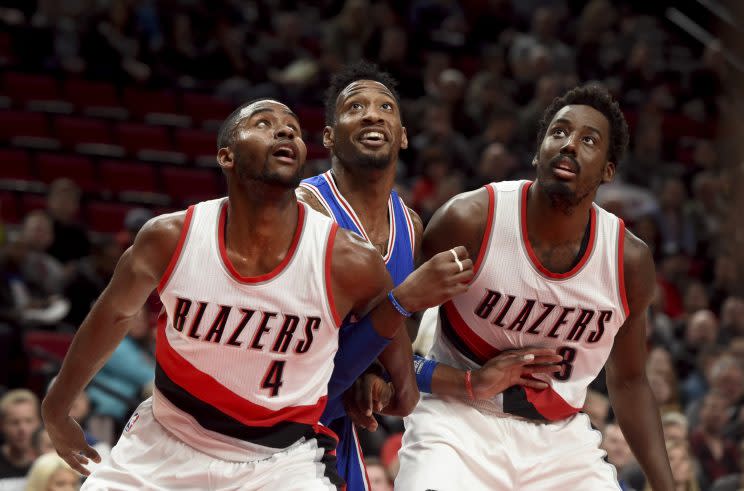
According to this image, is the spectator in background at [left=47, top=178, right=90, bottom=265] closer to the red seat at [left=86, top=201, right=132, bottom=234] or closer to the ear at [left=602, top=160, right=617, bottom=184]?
the red seat at [left=86, top=201, right=132, bottom=234]

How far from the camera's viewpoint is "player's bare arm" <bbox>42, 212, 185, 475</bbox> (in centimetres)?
357

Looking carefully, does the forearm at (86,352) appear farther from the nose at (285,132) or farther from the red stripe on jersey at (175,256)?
the nose at (285,132)

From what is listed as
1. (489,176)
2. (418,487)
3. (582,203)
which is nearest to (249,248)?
(418,487)

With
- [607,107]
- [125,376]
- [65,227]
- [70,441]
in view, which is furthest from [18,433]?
[607,107]

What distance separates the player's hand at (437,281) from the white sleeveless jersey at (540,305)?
1.70 feet

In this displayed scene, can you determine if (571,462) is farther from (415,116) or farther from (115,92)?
(115,92)

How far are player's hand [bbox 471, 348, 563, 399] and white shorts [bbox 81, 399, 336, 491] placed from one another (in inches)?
27.2

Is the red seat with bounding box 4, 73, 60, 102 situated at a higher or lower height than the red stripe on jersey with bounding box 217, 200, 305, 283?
lower

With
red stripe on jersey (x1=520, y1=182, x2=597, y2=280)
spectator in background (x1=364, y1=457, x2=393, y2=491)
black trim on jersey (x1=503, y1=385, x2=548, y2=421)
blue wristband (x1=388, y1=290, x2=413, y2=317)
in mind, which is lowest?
spectator in background (x1=364, y1=457, x2=393, y2=491)

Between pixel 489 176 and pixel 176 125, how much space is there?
3.36 m

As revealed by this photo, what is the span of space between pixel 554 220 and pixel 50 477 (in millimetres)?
3099

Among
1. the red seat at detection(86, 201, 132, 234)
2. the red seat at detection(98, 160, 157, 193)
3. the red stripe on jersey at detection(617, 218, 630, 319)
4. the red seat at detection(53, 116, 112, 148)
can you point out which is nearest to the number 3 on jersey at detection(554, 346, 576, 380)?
the red stripe on jersey at detection(617, 218, 630, 319)

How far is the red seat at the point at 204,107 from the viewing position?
11.4 m

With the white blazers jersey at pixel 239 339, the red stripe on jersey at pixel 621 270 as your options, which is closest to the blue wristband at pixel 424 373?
the white blazers jersey at pixel 239 339
